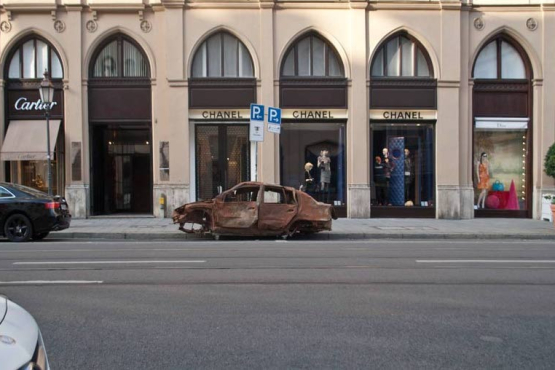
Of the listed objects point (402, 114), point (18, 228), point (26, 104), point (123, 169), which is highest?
point (26, 104)

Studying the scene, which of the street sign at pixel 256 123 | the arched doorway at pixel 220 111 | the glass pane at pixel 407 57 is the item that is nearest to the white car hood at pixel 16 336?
the street sign at pixel 256 123

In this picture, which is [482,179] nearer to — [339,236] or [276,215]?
[339,236]

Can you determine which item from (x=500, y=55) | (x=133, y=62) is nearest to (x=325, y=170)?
(x=500, y=55)

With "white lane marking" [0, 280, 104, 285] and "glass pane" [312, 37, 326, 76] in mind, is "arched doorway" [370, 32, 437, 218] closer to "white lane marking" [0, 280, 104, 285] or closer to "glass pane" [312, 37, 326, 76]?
"glass pane" [312, 37, 326, 76]

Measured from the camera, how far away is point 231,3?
19.6m

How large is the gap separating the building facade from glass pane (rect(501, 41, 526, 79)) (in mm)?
40

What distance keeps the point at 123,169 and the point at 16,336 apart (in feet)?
65.4

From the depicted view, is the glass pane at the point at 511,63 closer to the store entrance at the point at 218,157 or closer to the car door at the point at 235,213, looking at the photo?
the store entrance at the point at 218,157

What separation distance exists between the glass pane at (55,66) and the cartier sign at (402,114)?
12.1 m

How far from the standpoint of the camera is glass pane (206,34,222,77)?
2005 cm

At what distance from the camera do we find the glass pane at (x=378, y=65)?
20.3 m

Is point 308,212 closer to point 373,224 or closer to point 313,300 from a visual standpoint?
point 373,224

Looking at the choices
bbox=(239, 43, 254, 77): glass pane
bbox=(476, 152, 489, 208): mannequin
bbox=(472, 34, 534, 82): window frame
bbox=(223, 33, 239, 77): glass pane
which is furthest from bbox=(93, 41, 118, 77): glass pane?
bbox=(476, 152, 489, 208): mannequin

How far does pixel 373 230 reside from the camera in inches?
623
